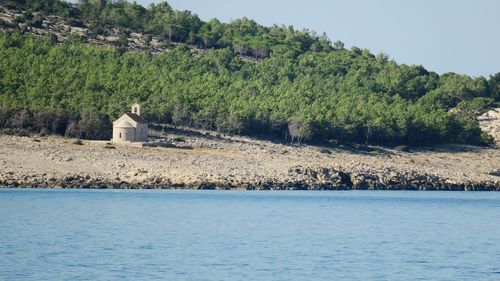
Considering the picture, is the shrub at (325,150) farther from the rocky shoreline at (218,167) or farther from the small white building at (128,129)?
the small white building at (128,129)

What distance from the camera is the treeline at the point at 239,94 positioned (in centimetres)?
9388

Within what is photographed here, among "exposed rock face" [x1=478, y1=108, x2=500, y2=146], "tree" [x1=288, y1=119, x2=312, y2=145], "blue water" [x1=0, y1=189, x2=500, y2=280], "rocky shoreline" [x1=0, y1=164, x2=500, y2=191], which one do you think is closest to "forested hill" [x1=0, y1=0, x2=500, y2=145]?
"tree" [x1=288, y1=119, x2=312, y2=145]

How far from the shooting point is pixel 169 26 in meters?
150

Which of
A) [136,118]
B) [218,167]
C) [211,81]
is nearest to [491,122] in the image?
[211,81]

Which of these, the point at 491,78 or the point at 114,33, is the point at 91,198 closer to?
the point at 114,33

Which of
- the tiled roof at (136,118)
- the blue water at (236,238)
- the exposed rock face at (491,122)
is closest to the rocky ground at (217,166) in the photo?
the tiled roof at (136,118)

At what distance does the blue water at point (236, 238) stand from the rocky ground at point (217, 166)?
5.46 m

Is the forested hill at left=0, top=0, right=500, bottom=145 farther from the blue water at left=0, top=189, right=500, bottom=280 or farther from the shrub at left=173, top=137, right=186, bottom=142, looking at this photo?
the blue water at left=0, top=189, right=500, bottom=280

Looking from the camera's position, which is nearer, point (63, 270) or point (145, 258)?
point (63, 270)

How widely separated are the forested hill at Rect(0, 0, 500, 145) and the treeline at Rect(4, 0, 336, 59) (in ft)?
0.87

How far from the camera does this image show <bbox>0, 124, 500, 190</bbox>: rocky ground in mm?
71500

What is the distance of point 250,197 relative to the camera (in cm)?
6625

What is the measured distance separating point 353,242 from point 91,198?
77.6 feet

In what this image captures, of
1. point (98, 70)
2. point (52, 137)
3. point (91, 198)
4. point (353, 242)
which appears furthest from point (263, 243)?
point (98, 70)
